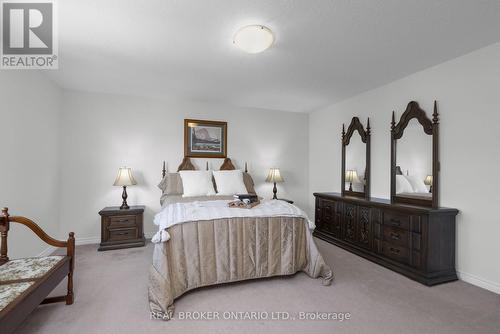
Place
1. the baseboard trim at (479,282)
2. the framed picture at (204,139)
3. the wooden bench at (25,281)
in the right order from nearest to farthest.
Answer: the wooden bench at (25,281)
the baseboard trim at (479,282)
the framed picture at (204,139)

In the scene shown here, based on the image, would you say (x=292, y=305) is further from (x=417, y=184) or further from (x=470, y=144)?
(x=470, y=144)

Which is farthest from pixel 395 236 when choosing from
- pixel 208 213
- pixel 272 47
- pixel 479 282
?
pixel 272 47

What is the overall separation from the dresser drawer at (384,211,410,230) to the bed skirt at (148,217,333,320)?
108cm

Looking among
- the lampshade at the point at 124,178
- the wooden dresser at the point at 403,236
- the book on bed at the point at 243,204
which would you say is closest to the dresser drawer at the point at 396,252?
the wooden dresser at the point at 403,236

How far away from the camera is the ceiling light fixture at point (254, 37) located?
2.15 metres

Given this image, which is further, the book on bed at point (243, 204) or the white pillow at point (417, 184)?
the white pillow at point (417, 184)

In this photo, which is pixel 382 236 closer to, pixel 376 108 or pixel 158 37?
pixel 376 108

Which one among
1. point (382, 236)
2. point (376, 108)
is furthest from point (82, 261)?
point (376, 108)

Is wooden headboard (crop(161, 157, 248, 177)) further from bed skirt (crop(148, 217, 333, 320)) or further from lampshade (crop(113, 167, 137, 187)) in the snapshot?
bed skirt (crop(148, 217, 333, 320))

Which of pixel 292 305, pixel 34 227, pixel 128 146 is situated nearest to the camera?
pixel 34 227

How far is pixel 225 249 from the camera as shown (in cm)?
244

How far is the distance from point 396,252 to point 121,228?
3.77m

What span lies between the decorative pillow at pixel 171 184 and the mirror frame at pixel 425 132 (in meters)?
3.16

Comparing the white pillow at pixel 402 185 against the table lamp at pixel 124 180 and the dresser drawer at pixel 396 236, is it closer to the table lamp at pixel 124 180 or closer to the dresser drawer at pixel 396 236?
the dresser drawer at pixel 396 236
